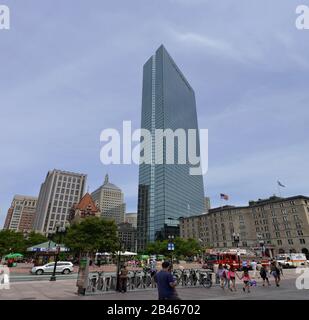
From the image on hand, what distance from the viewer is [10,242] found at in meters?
63.6

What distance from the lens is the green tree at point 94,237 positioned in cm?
5206

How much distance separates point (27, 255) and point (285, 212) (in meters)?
90.7

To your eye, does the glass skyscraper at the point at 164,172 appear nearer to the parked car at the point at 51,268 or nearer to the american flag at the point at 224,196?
the american flag at the point at 224,196

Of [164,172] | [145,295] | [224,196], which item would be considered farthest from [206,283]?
[164,172]

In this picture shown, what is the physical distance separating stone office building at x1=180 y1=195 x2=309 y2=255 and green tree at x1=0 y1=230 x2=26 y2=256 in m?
61.4

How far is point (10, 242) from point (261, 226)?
81646 millimetres

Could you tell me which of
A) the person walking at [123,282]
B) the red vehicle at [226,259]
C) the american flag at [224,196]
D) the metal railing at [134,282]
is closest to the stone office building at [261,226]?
the american flag at [224,196]

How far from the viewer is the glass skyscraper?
11650cm

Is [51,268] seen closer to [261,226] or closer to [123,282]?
[123,282]

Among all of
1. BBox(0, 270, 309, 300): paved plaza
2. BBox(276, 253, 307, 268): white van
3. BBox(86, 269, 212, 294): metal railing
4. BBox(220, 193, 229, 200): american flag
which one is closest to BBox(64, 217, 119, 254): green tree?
BBox(276, 253, 307, 268): white van
